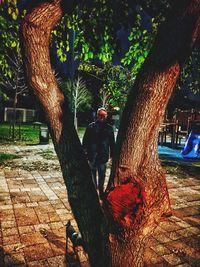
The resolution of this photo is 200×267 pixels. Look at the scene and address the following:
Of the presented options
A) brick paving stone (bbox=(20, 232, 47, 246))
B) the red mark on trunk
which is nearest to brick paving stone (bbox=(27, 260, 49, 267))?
brick paving stone (bbox=(20, 232, 47, 246))

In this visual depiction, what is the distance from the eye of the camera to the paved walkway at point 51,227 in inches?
137

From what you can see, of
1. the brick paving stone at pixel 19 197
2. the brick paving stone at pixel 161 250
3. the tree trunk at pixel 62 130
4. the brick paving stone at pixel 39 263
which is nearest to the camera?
the tree trunk at pixel 62 130

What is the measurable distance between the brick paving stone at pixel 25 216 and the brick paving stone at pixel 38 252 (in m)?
0.83

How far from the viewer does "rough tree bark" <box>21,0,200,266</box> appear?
163 cm

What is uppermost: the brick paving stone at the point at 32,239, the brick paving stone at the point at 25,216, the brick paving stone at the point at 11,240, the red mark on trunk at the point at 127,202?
the red mark on trunk at the point at 127,202

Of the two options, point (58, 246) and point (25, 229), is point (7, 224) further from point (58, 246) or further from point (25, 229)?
point (58, 246)

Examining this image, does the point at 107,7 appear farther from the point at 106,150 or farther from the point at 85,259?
the point at 85,259

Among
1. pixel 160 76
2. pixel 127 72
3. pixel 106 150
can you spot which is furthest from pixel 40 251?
pixel 127 72

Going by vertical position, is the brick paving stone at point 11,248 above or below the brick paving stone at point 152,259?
above

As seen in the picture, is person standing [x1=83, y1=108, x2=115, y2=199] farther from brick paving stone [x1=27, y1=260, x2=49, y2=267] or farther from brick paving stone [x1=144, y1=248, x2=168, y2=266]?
brick paving stone [x1=27, y1=260, x2=49, y2=267]

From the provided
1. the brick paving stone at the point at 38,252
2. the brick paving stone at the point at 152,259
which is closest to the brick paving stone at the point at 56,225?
the brick paving stone at the point at 38,252

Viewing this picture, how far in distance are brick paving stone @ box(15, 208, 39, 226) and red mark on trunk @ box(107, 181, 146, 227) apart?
3.32 metres

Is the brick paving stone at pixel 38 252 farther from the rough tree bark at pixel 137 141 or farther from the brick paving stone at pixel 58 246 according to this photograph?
the rough tree bark at pixel 137 141

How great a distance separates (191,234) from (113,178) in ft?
10.9
